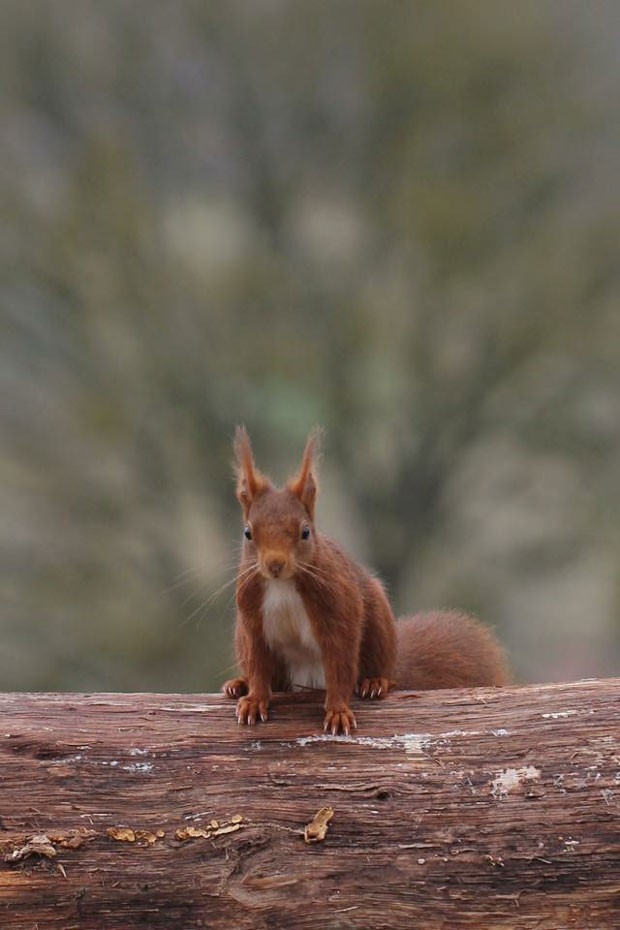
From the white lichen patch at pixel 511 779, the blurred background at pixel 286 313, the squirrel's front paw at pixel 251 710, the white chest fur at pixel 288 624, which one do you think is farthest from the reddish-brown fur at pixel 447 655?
the blurred background at pixel 286 313

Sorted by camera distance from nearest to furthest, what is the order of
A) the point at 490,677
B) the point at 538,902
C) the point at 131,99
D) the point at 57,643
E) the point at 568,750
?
the point at 538,902, the point at 568,750, the point at 490,677, the point at 131,99, the point at 57,643

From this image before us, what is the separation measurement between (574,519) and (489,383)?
820 millimetres

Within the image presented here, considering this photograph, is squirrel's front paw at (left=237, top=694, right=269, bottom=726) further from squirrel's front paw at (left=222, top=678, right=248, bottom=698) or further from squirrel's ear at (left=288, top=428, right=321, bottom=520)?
squirrel's ear at (left=288, top=428, right=321, bottom=520)

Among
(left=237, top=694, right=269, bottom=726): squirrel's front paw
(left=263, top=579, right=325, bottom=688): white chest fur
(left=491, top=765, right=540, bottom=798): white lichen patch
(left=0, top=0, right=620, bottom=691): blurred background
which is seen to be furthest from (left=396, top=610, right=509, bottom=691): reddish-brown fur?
(left=0, top=0, right=620, bottom=691): blurred background

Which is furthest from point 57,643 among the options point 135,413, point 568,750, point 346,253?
point 568,750

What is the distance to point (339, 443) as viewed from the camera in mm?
5883

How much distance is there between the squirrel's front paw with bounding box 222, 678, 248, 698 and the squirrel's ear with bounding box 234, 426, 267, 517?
0.42m

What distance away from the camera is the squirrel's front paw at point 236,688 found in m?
2.65

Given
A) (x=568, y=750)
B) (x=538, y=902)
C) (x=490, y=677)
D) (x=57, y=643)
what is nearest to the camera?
(x=538, y=902)

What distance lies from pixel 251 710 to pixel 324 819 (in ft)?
1.12

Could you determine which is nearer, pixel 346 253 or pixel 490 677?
pixel 490 677

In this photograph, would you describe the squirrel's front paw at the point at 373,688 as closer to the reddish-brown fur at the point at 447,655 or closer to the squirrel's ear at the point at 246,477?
the reddish-brown fur at the point at 447,655

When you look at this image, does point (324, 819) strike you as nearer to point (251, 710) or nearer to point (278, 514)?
point (251, 710)

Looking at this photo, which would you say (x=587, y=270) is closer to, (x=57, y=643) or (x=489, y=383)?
(x=489, y=383)
